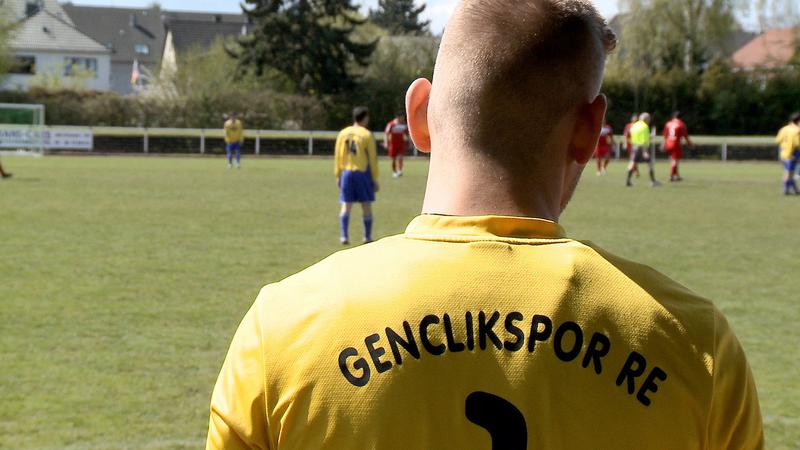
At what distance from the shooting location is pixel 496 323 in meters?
1.63

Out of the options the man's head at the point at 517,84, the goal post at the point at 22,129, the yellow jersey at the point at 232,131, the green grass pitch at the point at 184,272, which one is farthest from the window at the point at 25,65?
the man's head at the point at 517,84

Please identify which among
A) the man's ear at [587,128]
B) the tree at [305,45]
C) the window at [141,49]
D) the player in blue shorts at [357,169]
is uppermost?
the window at [141,49]

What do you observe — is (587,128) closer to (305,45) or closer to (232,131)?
(232,131)

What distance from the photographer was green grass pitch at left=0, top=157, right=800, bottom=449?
21.7 feet

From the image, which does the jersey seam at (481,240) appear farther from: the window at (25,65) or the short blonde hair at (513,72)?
the window at (25,65)

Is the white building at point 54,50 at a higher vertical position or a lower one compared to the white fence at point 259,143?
higher

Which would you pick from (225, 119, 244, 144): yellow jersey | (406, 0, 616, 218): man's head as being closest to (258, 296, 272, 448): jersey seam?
(406, 0, 616, 218): man's head

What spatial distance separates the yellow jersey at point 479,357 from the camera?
161 cm

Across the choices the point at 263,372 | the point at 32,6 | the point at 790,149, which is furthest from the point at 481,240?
the point at 32,6

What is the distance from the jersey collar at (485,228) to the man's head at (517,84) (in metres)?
0.07

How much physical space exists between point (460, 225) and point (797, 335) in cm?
815

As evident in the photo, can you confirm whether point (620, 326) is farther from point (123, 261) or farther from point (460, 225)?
point (123, 261)

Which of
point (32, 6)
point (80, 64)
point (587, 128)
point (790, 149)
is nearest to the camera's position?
point (587, 128)

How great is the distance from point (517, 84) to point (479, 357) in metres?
0.44
